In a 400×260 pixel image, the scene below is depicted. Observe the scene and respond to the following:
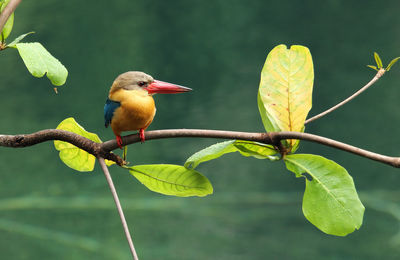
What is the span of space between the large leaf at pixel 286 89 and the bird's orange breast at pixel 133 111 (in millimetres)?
64

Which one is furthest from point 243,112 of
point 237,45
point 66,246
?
point 66,246

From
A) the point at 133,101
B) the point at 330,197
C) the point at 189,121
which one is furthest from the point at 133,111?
the point at 189,121

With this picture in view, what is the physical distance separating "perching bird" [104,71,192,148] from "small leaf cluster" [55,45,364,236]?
27mm

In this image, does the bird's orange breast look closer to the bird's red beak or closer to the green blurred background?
the bird's red beak

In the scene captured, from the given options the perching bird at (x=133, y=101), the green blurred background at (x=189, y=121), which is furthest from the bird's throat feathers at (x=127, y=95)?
the green blurred background at (x=189, y=121)

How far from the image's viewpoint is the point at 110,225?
1.91 m

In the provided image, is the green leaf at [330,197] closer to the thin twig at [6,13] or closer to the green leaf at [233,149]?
the green leaf at [233,149]

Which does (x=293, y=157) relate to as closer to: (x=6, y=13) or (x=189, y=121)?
(x=6, y=13)

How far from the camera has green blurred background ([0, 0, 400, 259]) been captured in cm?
183

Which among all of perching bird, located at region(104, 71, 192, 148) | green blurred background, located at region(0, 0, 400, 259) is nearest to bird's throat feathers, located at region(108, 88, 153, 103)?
perching bird, located at region(104, 71, 192, 148)

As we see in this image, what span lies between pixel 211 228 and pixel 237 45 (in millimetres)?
835

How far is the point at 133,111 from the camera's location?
0.28 m

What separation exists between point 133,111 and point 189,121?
171 centimetres

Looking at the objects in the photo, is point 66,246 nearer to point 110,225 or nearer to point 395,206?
point 110,225
